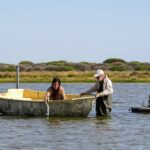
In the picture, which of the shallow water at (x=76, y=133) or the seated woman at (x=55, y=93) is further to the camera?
the seated woman at (x=55, y=93)

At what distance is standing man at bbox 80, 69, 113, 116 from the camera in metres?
25.4

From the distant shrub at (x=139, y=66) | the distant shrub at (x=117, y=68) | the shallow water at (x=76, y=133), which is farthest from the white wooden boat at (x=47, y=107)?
the distant shrub at (x=139, y=66)

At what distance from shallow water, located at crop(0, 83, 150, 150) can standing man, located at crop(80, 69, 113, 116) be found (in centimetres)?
45

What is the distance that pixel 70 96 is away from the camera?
28.2m

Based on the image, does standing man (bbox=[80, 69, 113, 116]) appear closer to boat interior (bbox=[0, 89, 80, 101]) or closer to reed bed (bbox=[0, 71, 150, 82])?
boat interior (bbox=[0, 89, 80, 101])

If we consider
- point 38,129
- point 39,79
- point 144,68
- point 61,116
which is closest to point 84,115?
point 61,116

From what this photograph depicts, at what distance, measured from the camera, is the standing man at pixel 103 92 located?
2539 centimetres

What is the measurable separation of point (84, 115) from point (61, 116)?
0.80 m

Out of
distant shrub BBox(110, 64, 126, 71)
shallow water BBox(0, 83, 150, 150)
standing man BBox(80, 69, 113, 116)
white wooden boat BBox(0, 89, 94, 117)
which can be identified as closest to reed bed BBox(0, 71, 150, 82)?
distant shrub BBox(110, 64, 126, 71)

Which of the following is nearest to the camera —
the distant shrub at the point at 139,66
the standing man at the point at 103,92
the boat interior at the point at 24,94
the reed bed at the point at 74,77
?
the standing man at the point at 103,92

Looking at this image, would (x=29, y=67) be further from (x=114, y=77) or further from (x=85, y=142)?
(x=85, y=142)

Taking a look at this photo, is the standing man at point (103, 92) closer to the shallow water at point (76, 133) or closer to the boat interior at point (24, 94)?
the shallow water at point (76, 133)

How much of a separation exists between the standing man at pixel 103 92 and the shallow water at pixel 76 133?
45 centimetres

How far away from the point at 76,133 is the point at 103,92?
4.30 m
